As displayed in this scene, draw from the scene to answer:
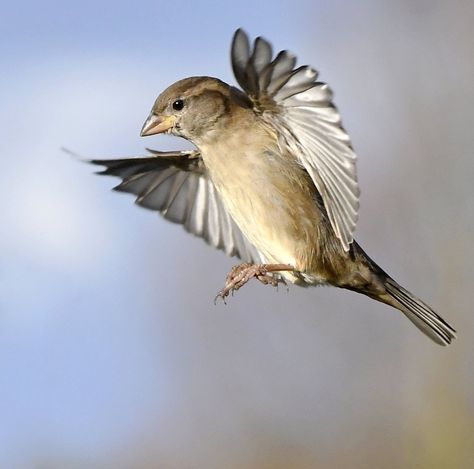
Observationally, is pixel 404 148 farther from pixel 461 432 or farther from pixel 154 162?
pixel 154 162

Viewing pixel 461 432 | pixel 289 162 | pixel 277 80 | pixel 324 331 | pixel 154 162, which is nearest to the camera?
pixel 277 80

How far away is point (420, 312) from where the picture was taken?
18.0ft

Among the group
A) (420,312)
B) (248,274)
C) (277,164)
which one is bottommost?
(248,274)

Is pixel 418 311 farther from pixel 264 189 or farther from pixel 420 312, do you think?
pixel 264 189

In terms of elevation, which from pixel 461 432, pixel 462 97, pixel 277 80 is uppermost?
pixel 462 97

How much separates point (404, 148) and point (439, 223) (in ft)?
2.32

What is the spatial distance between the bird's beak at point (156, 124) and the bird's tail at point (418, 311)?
1109 millimetres

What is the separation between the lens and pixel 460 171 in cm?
834

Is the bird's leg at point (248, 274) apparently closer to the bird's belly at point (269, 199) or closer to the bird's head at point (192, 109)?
the bird's belly at point (269, 199)

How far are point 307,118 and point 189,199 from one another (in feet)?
3.76

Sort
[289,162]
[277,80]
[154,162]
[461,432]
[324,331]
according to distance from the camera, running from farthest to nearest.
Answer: [324,331], [461,432], [154,162], [289,162], [277,80]

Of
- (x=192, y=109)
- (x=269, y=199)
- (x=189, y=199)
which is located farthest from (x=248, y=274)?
(x=189, y=199)

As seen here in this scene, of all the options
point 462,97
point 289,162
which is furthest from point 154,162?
point 462,97

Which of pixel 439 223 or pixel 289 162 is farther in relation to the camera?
pixel 439 223
